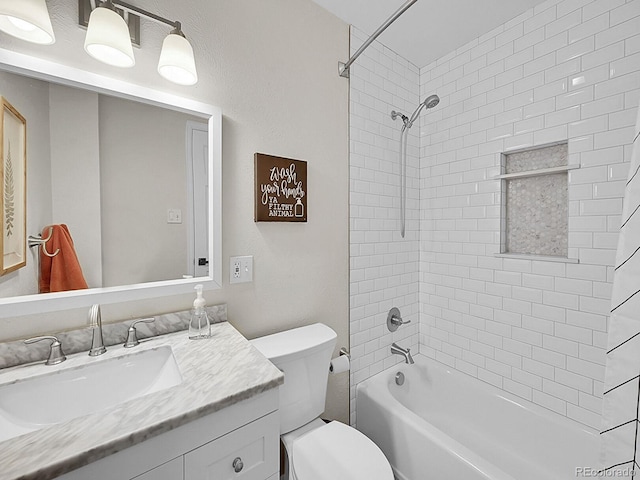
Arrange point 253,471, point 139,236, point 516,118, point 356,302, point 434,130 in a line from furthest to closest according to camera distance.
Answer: point 434,130 < point 356,302 < point 516,118 < point 139,236 < point 253,471

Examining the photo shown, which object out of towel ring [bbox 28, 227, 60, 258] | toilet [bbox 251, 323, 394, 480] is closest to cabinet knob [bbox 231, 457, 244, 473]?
toilet [bbox 251, 323, 394, 480]

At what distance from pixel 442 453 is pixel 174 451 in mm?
1170

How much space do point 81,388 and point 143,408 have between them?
354 mm

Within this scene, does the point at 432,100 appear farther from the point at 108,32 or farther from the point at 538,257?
the point at 108,32

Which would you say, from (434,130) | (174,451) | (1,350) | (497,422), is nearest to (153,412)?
(174,451)

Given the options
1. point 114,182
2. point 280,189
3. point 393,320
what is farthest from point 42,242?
point 393,320

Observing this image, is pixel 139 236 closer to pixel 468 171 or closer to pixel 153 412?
pixel 153 412

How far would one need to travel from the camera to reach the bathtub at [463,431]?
4.34 ft

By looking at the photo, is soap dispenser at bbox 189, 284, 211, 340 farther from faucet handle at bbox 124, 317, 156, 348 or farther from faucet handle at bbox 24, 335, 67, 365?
faucet handle at bbox 24, 335, 67, 365

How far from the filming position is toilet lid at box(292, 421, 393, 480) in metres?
1.11

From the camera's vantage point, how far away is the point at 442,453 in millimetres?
1284

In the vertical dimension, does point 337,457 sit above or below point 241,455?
below

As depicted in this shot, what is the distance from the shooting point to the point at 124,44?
946 mm

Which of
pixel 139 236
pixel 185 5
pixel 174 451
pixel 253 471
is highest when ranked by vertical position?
pixel 185 5
